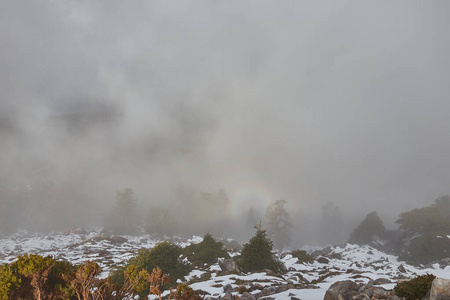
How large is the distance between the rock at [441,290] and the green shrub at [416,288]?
134 cm

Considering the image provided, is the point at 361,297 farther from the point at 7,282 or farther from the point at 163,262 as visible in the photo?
the point at 163,262

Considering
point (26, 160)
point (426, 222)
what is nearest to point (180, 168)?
point (26, 160)

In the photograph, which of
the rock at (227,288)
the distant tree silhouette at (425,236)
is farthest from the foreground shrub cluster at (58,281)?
the distant tree silhouette at (425,236)

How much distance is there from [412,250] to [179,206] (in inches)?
3615

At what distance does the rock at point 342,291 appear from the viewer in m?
11.2

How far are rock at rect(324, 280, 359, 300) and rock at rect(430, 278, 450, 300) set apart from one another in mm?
4284

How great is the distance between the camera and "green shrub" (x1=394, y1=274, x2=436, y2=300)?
29.4 ft

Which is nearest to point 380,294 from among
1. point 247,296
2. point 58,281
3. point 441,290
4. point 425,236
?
point 441,290

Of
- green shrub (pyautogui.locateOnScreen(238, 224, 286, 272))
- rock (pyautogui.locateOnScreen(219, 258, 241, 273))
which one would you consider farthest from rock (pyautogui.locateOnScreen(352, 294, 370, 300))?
rock (pyautogui.locateOnScreen(219, 258, 241, 273))

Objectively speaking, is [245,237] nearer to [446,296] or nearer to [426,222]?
[426,222]

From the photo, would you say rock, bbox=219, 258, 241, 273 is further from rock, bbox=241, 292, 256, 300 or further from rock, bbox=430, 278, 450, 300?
rock, bbox=430, 278, 450, 300

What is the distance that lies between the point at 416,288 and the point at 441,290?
2025mm

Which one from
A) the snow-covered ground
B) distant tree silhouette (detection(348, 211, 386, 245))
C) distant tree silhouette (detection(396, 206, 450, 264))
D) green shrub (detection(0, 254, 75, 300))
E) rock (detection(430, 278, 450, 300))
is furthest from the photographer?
distant tree silhouette (detection(348, 211, 386, 245))

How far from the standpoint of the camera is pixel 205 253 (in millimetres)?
27484
